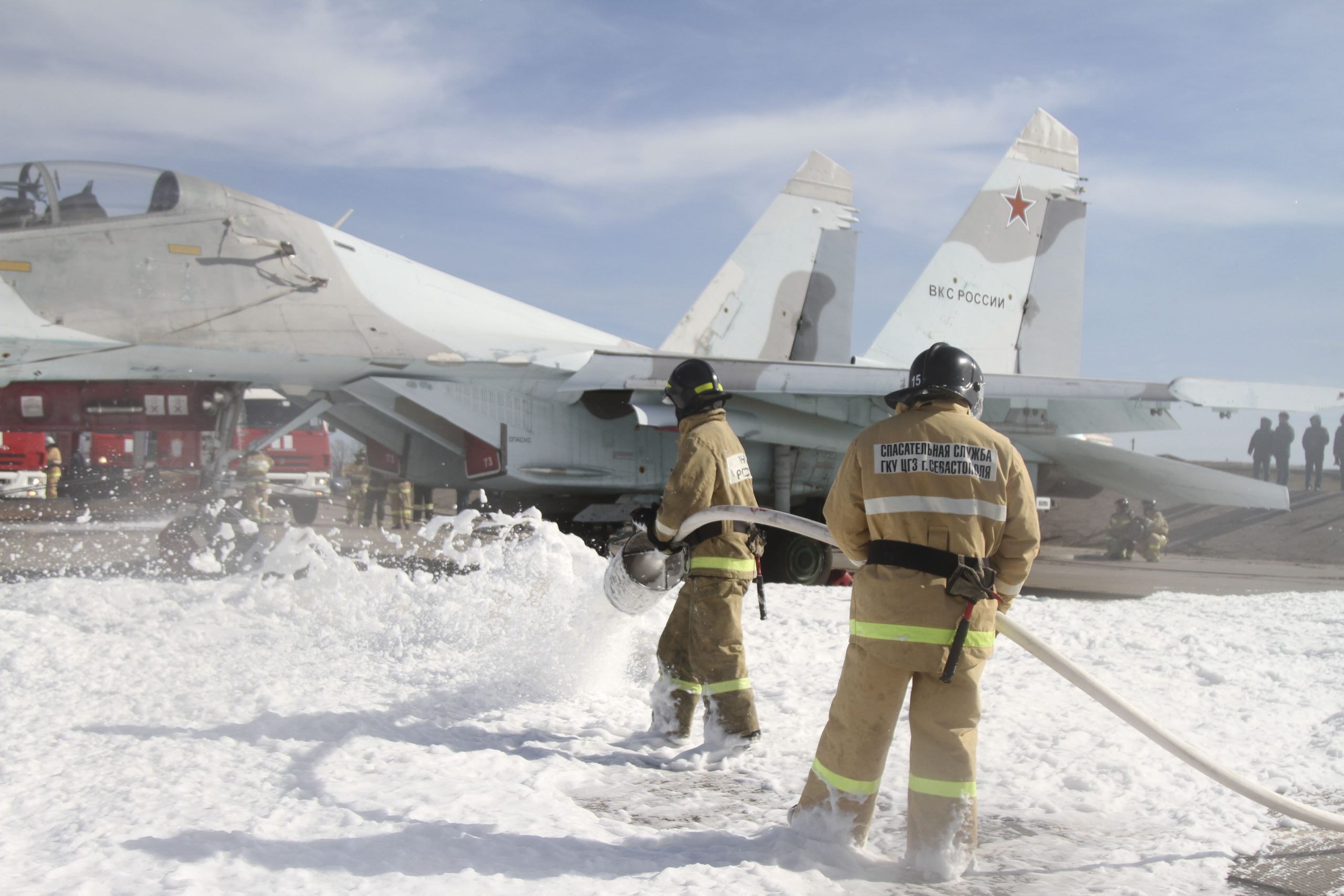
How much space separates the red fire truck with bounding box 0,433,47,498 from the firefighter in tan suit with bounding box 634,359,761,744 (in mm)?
12611

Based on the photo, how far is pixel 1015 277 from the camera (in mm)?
12938

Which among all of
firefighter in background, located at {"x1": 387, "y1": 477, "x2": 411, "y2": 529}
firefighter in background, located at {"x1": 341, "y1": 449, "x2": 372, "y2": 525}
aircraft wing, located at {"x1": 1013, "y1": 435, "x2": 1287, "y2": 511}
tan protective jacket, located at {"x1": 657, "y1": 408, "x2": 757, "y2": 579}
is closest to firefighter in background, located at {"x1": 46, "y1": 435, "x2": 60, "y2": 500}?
firefighter in background, located at {"x1": 341, "y1": 449, "x2": 372, "y2": 525}

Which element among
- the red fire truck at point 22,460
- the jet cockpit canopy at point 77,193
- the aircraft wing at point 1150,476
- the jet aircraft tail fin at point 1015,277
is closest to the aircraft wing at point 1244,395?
the aircraft wing at point 1150,476

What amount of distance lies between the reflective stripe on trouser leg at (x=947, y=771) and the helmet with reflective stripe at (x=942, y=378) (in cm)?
82

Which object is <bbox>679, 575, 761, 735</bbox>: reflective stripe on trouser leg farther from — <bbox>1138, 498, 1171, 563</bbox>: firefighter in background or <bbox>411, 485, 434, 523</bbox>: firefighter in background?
<bbox>1138, 498, 1171, 563</bbox>: firefighter in background

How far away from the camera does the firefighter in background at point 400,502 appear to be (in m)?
9.13

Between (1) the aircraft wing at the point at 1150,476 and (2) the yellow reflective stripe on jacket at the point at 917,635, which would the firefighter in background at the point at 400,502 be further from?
(2) the yellow reflective stripe on jacket at the point at 917,635

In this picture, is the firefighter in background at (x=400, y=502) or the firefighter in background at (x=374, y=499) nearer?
the firefighter in background at (x=400, y=502)

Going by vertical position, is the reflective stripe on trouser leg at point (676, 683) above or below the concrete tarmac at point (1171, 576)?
above

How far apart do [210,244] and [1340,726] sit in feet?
25.6

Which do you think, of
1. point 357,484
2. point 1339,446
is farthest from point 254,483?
point 1339,446

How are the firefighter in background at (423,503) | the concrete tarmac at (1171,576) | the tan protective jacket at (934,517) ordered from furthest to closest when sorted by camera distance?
the concrete tarmac at (1171,576), the firefighter in background at (423,503), the tan protective jacket at (934,517)

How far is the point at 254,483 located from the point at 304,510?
13.5 ft

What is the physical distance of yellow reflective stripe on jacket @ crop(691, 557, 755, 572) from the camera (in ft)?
12.0
